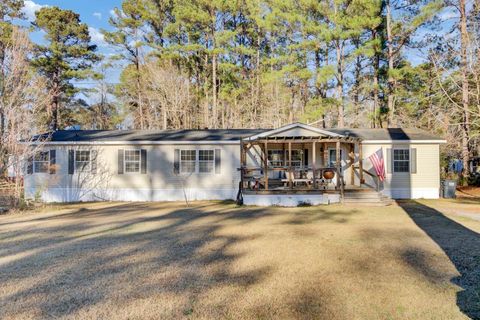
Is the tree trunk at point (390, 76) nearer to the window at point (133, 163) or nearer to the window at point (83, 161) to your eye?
the window at point (133, 163)

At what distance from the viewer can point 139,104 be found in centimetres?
2900

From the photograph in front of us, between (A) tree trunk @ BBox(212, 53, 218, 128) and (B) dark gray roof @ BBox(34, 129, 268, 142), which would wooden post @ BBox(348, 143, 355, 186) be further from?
(A) tree trunk @ BBox(212, 53, 218, 128)

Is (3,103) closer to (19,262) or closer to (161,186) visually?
(161,186)

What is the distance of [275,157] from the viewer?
16406 mm

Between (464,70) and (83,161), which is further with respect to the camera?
(83,161)

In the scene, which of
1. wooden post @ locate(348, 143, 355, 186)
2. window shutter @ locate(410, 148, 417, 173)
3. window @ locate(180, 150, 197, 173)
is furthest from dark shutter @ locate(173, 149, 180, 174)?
window shutter @ locate(410, 148, 417, 173)

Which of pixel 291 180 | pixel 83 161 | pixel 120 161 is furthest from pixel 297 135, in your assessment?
pixel 83 161

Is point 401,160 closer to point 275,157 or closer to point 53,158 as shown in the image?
point 275,157

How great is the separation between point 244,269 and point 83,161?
13054mm

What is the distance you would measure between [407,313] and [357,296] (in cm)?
61

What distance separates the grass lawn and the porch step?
3055 mm

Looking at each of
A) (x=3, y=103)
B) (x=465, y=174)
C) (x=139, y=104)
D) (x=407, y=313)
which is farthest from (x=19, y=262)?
(x=139, y=104)

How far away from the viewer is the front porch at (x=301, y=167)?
1331 centimetres

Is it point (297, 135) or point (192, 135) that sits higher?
point (192, 135)
